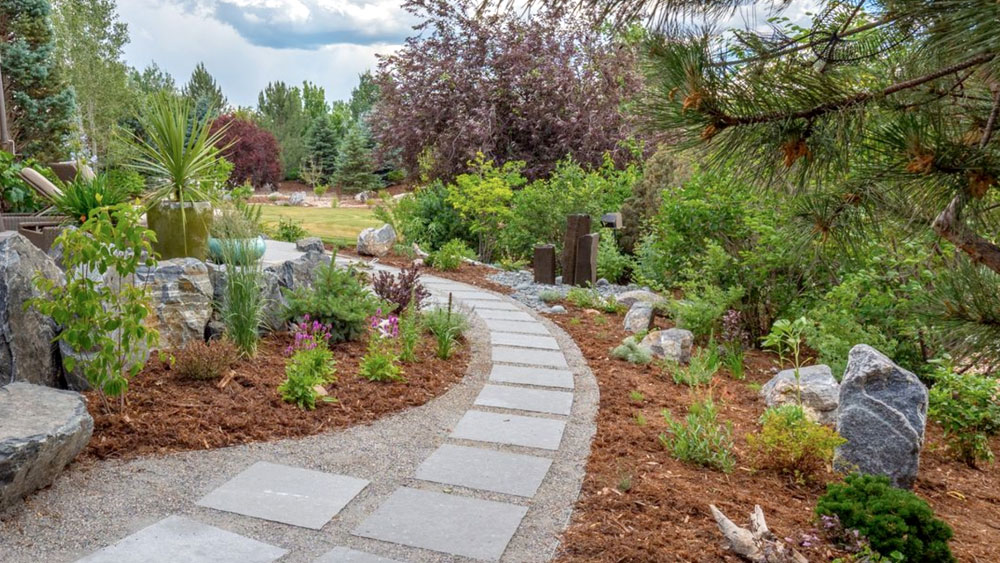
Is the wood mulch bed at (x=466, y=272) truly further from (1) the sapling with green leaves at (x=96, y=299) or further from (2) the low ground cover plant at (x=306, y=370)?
(1) the sapling with green leaves at (x=96, y=299)

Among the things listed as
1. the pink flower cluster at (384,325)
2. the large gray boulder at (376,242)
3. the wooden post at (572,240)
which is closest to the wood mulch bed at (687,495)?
the pink flower cluster at (384,325)

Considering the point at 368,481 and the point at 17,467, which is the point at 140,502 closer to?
the point at 17,467

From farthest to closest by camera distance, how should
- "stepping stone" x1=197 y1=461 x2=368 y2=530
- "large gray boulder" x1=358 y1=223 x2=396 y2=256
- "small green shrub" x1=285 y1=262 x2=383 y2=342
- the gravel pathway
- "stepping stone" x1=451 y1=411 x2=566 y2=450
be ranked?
"large gray boulder" x1=358 y1=223 x2=396 y2=256, "small green shrub" x1=285 y1=262 x2=383 y2=342, "stepping stone" x1=451 y1=411 x2=566 y2=450, "stepping stone" x1=197 y1=461 x2=368 y2=530, the gravel pathway

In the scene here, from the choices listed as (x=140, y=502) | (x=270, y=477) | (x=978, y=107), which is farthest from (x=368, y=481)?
(x=978, y=107)

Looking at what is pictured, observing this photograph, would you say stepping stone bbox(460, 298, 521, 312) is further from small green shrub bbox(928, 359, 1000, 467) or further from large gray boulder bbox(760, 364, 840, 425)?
small green shrub bbox(928, 359, 1000, 467)

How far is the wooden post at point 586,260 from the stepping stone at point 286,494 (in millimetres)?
4774

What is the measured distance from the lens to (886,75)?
1949 mm

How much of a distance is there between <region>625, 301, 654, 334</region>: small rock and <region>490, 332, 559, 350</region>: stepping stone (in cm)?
72

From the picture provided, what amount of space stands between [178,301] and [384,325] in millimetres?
1198

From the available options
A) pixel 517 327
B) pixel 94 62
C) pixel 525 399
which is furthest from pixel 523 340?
pixel 94 62

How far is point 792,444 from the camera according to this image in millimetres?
2670

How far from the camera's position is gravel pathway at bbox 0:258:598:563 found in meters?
2.01

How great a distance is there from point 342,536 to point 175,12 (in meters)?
5.82

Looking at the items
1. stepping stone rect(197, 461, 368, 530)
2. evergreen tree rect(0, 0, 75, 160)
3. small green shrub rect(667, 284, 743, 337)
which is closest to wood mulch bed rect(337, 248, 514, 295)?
small green shrub rect(667, 284, 743, 337)
